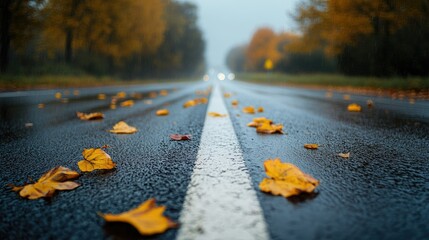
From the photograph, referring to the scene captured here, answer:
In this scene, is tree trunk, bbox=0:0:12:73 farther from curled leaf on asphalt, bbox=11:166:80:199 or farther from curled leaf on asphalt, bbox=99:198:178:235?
curled leaf on asphalt, bbox=99:198:178:235

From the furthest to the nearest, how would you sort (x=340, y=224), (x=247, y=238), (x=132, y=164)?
1. (x=132, y=164)
2. (x=340, y=224)
3. (x=247, y=238)

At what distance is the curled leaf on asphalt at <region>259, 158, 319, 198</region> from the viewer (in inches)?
52.7

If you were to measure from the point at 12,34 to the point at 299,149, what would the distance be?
18916mm

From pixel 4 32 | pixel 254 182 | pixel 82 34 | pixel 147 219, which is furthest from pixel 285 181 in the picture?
pixel 82 34

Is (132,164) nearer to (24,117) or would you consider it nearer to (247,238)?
(247,238)

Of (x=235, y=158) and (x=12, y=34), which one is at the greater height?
(x=12, y=34)

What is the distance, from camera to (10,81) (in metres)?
12.9

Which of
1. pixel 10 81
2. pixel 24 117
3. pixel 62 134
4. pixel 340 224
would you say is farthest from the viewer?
pixel 10 81

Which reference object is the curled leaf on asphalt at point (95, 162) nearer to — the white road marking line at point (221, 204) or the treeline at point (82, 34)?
the white road marking line at point (221, 204)

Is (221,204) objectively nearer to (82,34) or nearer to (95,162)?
(95,162)

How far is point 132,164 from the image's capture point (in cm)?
191

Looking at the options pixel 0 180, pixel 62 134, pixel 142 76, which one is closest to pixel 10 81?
pixel 62 134

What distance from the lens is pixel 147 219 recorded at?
1.04 metres

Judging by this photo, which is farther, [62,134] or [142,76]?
[142,76]
